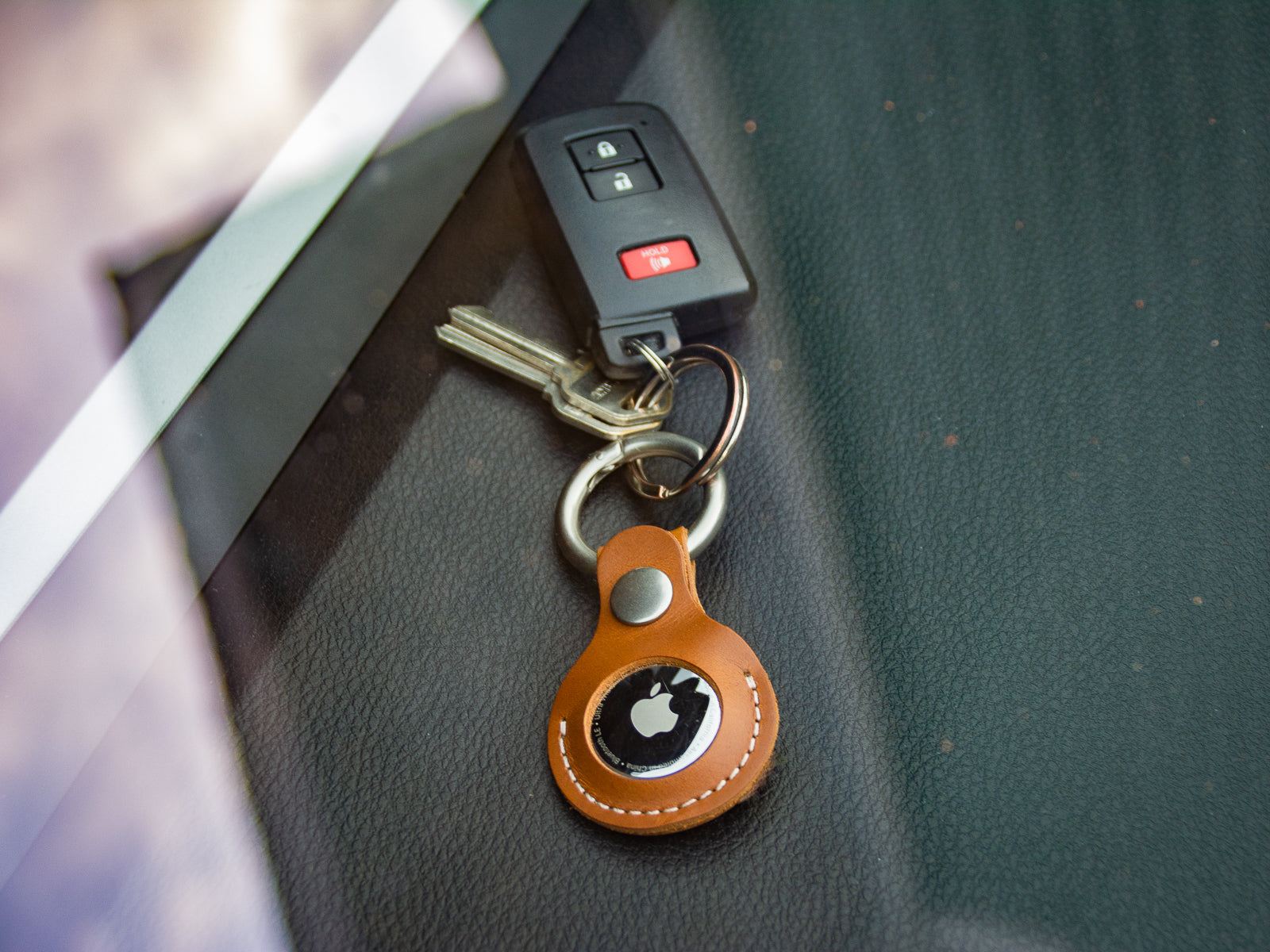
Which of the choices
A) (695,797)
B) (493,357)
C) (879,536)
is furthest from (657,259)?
(695,797)

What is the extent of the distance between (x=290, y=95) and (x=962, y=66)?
0.53 m

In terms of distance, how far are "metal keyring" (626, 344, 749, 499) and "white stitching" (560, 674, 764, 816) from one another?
0.13 m

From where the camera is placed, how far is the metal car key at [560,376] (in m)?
0.58

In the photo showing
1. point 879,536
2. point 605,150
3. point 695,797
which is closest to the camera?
point 695,797

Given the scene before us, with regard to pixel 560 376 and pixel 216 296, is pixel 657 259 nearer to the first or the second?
pixel 560 376

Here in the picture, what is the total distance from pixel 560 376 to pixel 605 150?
19 centimetres

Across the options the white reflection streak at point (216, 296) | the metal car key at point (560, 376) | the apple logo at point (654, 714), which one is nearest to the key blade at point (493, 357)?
the metal car key at point (560, 376)

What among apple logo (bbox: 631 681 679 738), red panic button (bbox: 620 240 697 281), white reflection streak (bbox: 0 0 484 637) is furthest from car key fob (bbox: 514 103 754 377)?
apple logo (bbox: 631 681 679 738)

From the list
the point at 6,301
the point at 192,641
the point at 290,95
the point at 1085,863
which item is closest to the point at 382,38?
the point at 290,95

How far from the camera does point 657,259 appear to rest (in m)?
0.62

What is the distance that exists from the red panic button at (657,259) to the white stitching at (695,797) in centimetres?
28

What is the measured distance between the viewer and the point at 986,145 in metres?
0.71

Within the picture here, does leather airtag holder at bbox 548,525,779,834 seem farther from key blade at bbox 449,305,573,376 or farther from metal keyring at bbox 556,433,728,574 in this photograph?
key blade at bbox 449,305,573,376

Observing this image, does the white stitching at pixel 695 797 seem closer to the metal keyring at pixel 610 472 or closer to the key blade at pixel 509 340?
the metal keyring at pixel 610 472
